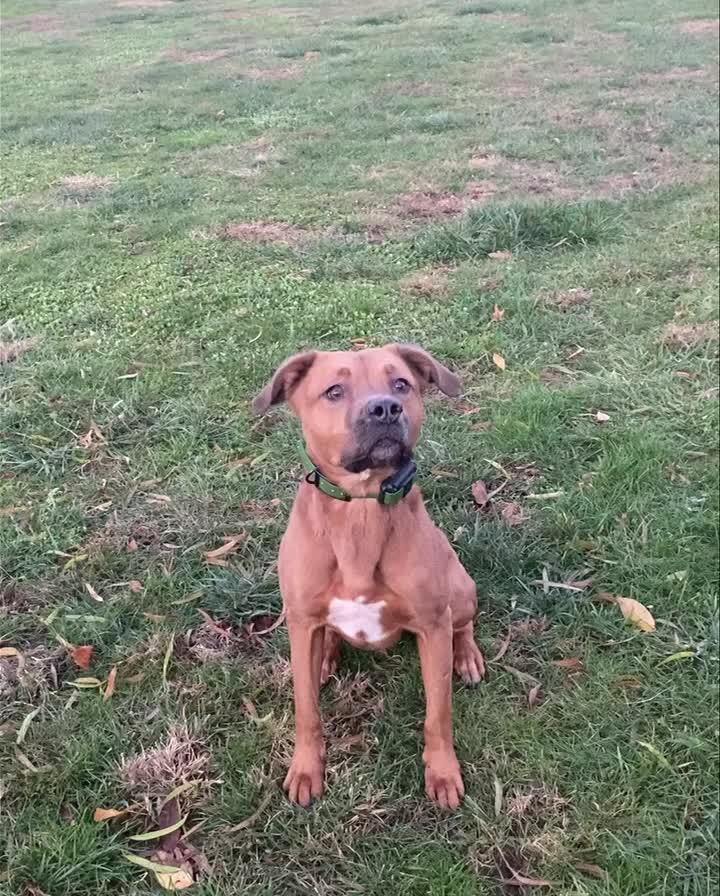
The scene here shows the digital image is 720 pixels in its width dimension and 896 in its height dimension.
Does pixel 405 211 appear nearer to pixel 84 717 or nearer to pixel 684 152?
pixel 684 152

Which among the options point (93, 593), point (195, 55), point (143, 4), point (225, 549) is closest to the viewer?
point (93, 593)

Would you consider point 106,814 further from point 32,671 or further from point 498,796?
point 498,796

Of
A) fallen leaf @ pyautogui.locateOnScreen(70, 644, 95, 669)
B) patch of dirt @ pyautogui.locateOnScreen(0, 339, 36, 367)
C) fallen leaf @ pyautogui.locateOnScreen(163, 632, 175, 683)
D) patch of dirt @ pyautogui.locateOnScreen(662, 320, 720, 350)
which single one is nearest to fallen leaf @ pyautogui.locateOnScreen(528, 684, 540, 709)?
fallen leaf @ pyautogui.locateOnScreen(163, 632, 175, 683)

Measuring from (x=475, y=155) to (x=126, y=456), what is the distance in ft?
16.3

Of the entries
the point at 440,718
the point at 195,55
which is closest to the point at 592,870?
the point at 440,718

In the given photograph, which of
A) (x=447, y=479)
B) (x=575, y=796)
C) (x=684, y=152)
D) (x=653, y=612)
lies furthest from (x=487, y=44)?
(x=575, y=796)

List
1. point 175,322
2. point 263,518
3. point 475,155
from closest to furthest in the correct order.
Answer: point 263,518 → point 175,322 → point 475,155

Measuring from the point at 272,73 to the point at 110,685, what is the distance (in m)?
4.72

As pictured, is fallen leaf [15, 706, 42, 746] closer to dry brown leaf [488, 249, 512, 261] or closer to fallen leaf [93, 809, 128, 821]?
fallen leaf [93, 809, 128, 821]

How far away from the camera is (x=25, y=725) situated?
2678 mm

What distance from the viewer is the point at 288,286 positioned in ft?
18.0

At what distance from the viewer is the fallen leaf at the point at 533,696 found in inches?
108

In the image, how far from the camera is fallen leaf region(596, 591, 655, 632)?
2.97 meters

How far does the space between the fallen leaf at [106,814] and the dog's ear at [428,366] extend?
5.35ft
